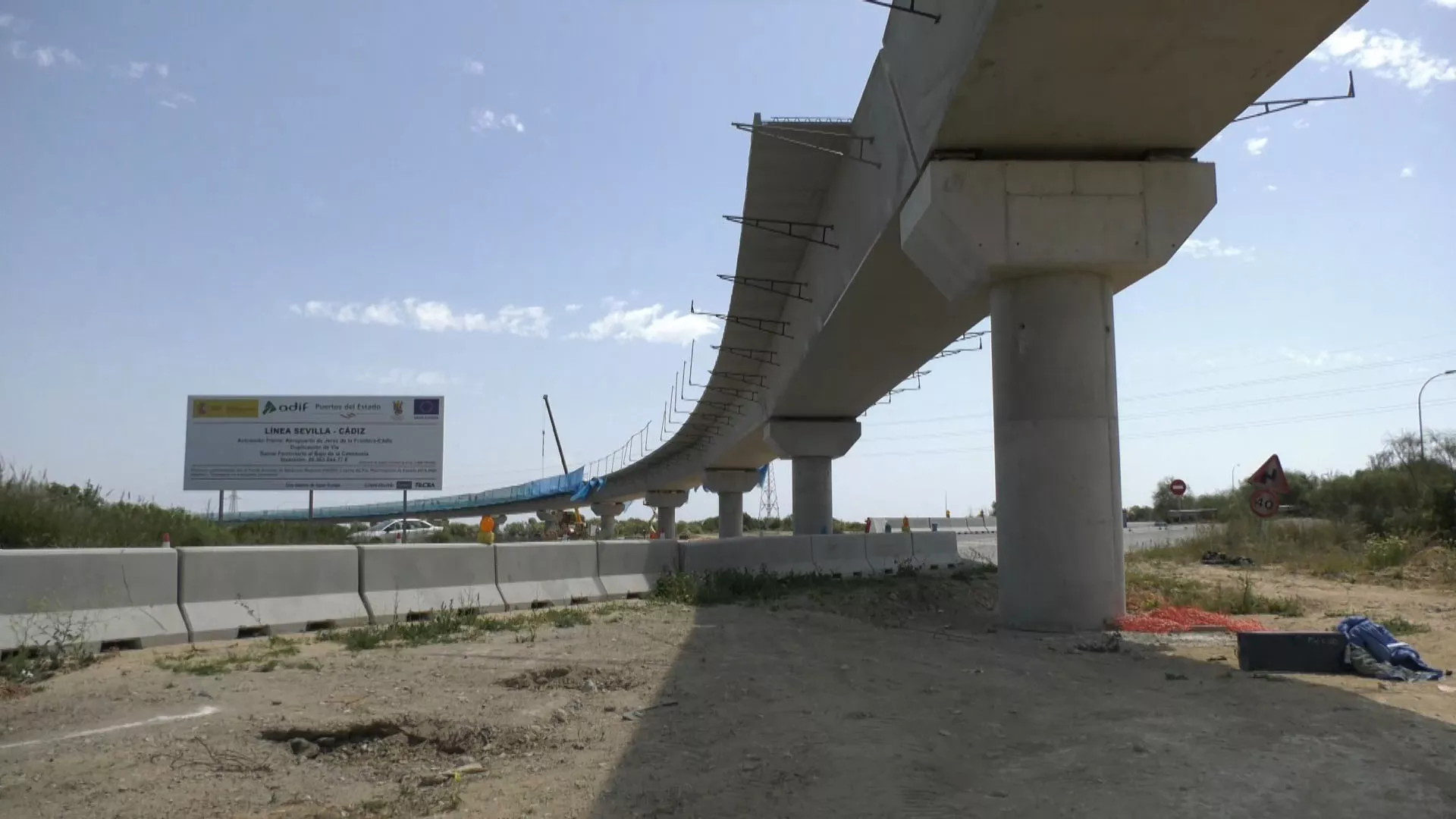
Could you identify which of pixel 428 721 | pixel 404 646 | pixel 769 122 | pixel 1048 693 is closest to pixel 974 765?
pixel 1048 693

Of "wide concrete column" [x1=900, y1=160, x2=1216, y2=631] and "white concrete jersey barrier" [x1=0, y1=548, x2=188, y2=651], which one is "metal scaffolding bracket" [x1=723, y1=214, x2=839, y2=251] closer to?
"wide concrete column" [x1=900, y1=160, x2=1216, y2=631]

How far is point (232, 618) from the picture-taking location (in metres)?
9.32

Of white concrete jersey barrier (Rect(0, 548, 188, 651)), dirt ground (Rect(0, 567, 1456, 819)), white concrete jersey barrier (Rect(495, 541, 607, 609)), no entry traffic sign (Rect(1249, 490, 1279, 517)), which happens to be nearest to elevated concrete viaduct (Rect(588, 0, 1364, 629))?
dirt ground (Rect(0, 567, 1456, 819))

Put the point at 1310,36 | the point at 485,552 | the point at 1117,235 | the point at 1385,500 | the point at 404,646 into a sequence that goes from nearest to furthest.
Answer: the point at 1310,36 → the point at 404,646 → the point at 1117,235 → the point at 485,552 → the point at 1385,500

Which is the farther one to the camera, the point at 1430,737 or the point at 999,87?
the point at 999,87

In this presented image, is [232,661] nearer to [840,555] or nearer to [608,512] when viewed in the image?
[840,555]

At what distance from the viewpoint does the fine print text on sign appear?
77.5 ft

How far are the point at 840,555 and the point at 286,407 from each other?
45.1 feet

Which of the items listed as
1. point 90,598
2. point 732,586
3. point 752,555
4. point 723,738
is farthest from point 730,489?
point 723,738

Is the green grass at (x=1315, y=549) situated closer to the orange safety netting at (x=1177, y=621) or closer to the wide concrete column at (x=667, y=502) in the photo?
the orange safety netting at (x=1177, y=621)

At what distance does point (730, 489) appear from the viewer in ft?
154

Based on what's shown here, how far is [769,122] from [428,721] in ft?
31.5

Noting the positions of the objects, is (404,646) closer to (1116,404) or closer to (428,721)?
(428,721)

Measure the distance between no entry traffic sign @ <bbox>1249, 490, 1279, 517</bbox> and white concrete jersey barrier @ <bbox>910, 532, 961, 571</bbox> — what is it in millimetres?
6258
